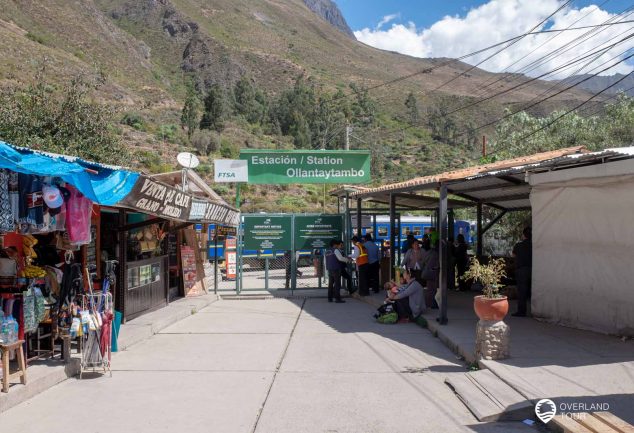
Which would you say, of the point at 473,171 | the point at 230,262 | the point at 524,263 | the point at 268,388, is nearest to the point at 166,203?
the point at 268,388

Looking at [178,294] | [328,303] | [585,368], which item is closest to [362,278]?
[328,303]

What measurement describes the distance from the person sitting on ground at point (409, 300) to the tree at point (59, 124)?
12.2 m

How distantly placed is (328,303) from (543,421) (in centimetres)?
1074

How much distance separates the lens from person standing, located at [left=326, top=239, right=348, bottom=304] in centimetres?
1588

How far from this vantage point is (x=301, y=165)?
18000 mm

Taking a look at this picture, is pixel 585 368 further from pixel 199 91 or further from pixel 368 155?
pixel 199 91

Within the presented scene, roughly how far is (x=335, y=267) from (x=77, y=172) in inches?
395

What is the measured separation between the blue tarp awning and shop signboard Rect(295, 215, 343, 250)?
32.8 ft

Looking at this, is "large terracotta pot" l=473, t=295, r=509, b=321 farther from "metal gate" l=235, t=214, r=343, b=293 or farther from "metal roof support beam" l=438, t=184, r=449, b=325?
"metal gate" l=235, t=214, r=343, b=293

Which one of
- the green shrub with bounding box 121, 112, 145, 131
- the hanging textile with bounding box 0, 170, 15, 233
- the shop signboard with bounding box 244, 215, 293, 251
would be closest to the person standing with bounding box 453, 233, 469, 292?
the shop signboard with bounding box 244, 215, 293, 251

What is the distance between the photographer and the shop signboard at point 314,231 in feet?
58.5

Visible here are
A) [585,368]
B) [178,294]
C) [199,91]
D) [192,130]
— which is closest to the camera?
[585,368]

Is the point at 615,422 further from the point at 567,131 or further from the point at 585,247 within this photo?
the point at 567,131

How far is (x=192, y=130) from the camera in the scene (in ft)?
186
